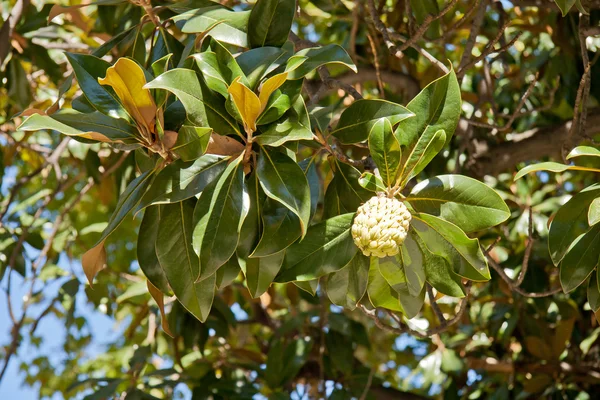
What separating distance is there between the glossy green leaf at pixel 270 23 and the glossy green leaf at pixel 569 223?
0.65 metres

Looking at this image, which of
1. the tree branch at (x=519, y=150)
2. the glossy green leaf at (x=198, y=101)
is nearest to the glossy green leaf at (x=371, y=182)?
the glossy green leaf at (x=198, y=101)

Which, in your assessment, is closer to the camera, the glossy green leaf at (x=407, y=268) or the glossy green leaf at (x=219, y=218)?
the glossy green leaf at (x=219, y=218)

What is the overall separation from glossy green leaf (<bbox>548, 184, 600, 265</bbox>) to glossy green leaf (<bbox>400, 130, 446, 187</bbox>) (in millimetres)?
302

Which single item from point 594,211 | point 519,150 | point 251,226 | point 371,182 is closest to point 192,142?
point 251,226

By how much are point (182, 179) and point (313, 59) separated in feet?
1.04

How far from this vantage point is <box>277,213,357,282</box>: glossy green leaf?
142cm

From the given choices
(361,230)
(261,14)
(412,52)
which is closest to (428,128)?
(361,230)

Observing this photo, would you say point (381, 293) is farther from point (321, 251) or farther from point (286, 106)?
point (286, 106)

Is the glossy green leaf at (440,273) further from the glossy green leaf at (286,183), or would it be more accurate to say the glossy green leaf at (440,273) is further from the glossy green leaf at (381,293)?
the glossy green leaf at (286,183)

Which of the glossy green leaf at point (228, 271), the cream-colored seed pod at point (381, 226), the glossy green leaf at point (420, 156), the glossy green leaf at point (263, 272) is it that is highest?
the glossy green leaf at point (420, 156)

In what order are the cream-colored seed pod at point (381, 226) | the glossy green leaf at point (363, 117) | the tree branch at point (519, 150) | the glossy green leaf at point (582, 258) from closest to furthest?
the cream-colored seed pod at point (381, 226) → the glossy green leaf at point (363, 117) → the glossy green leaf at point (582, 258) → the tree branch at point (519, 150)

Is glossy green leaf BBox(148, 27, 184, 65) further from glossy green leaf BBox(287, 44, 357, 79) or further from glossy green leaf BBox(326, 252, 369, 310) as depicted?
glossy green leaf BBox(326, 252, 369, 310)

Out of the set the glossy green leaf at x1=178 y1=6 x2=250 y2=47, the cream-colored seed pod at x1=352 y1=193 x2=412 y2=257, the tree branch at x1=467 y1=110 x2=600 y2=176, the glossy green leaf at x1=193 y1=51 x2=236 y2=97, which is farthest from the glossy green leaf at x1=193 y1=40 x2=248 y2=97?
the tree branch at x1=467 y1=110 x2=600 y2=176

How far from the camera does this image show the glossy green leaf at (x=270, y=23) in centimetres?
155
